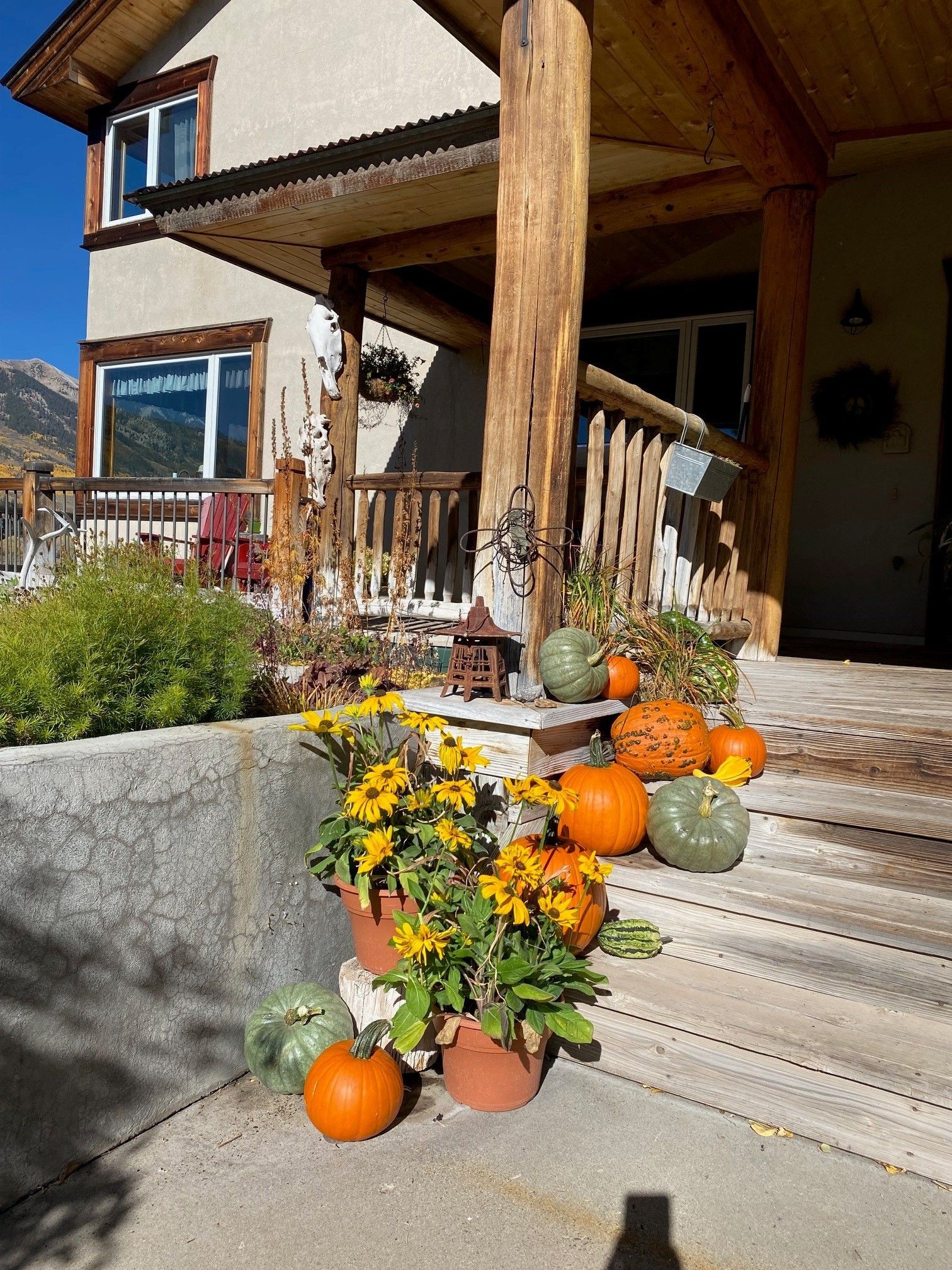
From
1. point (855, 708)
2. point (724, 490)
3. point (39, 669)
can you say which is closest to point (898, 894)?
point (855, 708)

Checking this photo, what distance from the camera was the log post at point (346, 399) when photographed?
5312mm

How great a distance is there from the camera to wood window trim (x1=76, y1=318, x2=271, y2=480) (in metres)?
8.29

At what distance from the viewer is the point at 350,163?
436 centimetres

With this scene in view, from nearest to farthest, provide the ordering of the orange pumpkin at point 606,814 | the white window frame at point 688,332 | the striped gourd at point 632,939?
the striped gourd at point 632,939 < the orange pumpkin at point 606,814 < the white window frame at point 688,332

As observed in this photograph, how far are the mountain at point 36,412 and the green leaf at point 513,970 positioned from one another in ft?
76.3

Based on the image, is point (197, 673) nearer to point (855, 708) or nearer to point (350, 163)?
point (855, 708)

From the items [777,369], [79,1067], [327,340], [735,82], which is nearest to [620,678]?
[79,1067]

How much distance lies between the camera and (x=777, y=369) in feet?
14.0

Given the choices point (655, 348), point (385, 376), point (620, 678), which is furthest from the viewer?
point (655, 348)

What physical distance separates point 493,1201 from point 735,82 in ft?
13.7

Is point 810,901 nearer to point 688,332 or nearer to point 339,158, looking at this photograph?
point 339,158

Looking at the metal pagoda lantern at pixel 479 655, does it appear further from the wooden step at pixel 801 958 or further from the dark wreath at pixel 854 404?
the dark wreath at pixel 854 404

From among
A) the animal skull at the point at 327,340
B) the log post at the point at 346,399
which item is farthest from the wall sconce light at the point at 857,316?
the animal skull at the point at 327,340

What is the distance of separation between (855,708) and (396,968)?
6.97 ft
